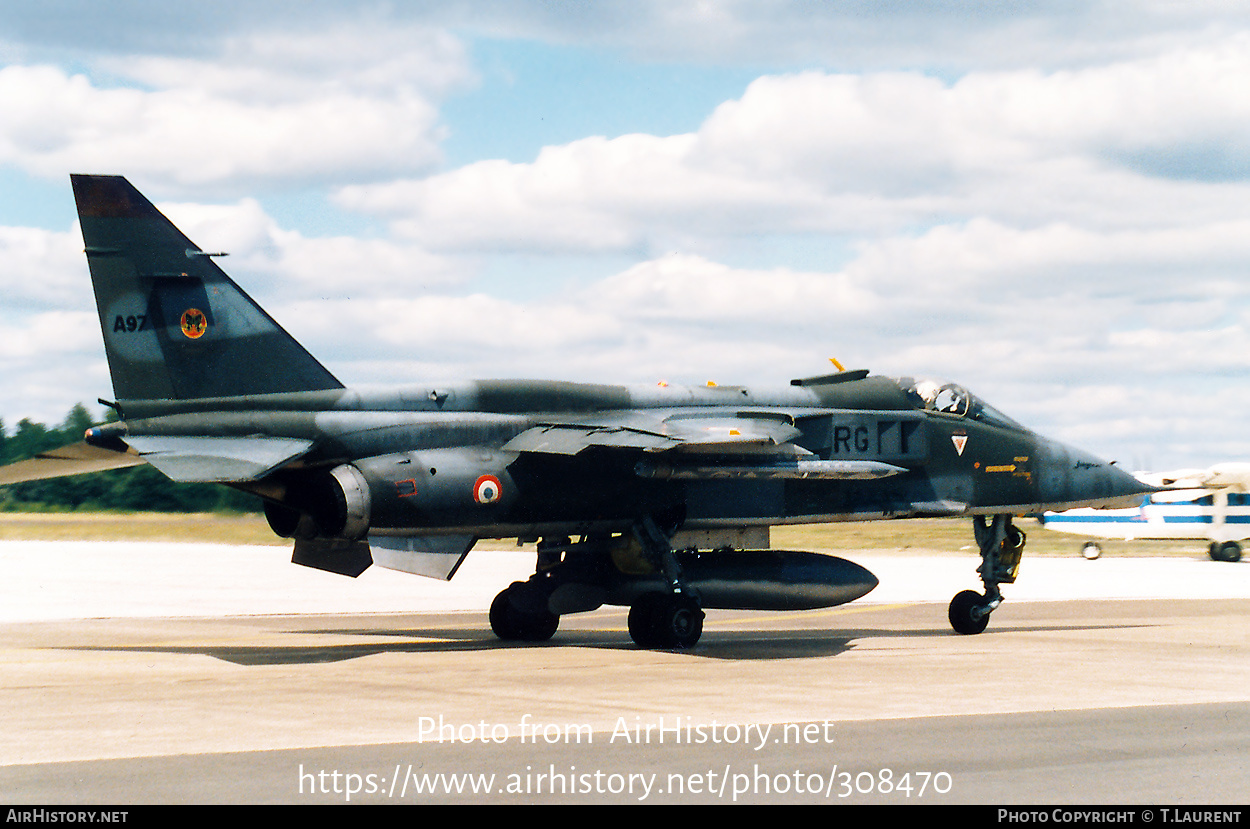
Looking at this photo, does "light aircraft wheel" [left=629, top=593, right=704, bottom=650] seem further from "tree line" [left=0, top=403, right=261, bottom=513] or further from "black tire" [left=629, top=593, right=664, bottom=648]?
"tree line" [left=0, top=403, right=261, bottom=513]

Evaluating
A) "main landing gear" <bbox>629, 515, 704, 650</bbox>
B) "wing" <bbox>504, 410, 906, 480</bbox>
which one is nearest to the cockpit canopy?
"wing" <bbox>504, 410, 906, 480</bbox>

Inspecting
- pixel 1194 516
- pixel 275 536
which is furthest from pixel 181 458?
pixel 1194 516

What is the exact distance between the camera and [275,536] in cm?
4409

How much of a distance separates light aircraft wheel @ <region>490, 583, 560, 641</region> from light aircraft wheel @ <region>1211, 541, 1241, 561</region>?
34391 mm

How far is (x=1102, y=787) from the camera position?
9.05 m

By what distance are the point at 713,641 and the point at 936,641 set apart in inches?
138

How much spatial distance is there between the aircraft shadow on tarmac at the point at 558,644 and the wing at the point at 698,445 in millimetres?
2592

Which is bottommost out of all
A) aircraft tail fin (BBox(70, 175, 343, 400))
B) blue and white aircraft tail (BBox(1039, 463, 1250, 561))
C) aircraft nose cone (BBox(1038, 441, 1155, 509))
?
blue and white aircraft tail (BBox(1039, 463, 1250, 561))

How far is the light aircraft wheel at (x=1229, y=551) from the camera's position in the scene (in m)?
47.1

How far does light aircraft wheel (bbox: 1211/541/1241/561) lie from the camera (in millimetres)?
47125

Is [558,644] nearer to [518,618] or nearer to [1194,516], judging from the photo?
[518,618]

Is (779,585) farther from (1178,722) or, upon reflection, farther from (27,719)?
(27,719)

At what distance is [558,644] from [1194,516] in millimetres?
35147

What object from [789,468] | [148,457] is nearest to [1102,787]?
[789,468]
